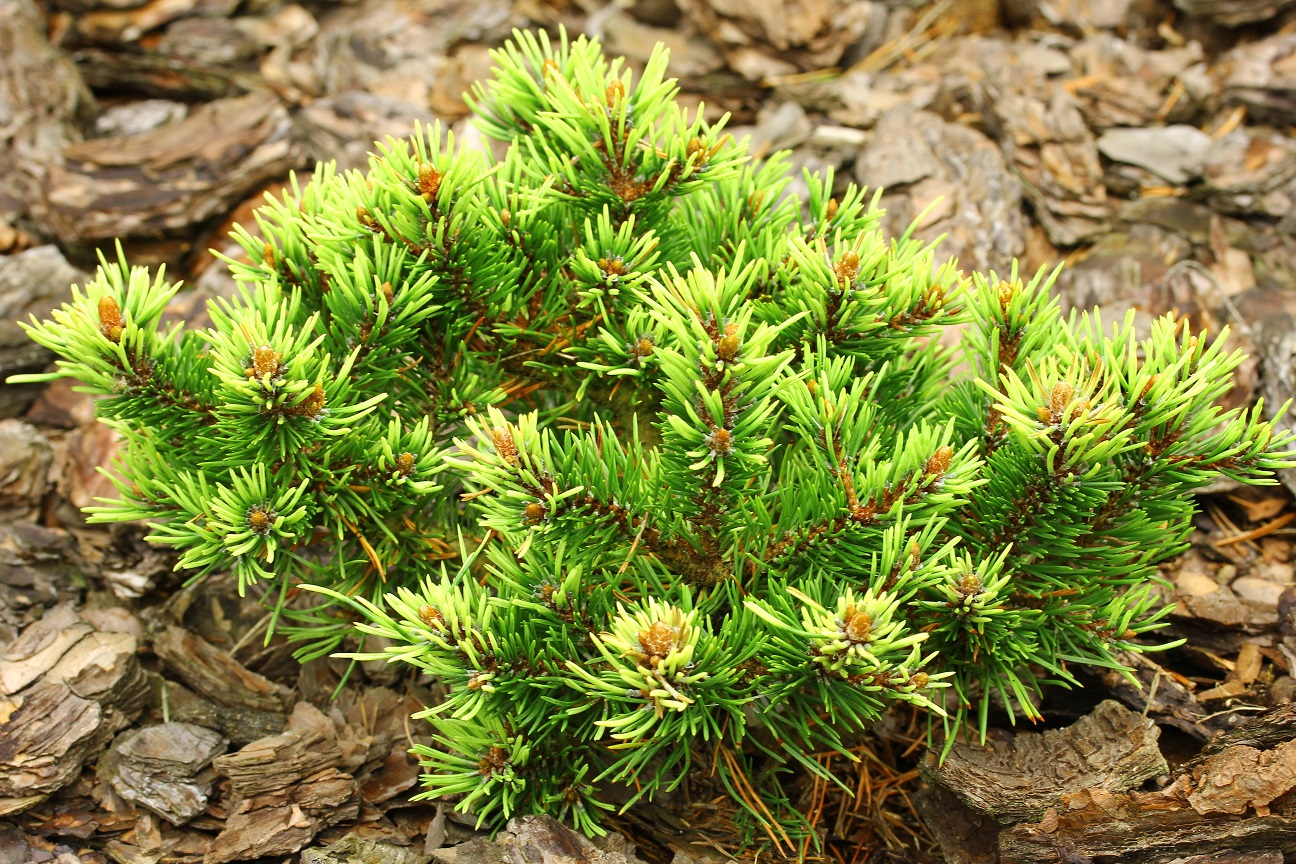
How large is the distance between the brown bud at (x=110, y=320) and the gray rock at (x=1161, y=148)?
377cm

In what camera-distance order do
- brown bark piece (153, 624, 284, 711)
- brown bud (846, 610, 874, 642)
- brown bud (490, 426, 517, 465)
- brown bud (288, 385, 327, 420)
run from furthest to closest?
brown bark piece (153, 624, 284, 711), brown bud (288, 385, 327, 420), brown bud (490, 426, 517, 465), brown bud (846, 610, 874, 642)

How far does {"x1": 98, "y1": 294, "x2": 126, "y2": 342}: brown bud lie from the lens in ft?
6.75

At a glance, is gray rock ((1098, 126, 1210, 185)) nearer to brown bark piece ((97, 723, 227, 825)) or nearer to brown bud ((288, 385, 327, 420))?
brown bud ((288, 385, 327, 420))

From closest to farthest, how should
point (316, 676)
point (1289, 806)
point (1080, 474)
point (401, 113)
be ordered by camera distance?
point (1080, 474) → point (1289, 806) → point (316, 676) → point (401, 113)

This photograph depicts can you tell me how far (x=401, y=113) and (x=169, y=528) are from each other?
2833 millimetres

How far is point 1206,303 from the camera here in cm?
355

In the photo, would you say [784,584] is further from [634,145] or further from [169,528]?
[169,528]

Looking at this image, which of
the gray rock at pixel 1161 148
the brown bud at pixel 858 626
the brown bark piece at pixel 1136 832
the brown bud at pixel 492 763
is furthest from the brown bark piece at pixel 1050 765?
the gray rock at pixel 1161 148

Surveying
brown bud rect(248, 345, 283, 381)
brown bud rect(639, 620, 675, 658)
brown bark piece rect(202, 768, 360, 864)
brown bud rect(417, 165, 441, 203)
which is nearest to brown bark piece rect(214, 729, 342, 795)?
brown bark piece rect(202, 768, 360, 864)

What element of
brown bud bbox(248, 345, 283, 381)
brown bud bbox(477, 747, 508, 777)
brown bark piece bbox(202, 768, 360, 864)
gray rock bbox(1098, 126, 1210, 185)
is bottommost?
brown bark piece bbox(202, 768, 360, 864)

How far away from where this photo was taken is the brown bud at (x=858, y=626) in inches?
68.5

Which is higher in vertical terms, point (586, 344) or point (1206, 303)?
point (586, 344)

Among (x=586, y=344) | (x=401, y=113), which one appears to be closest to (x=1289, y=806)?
(x=586, y=344)

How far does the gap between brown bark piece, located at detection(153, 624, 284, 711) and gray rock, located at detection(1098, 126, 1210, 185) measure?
3.80 metres
